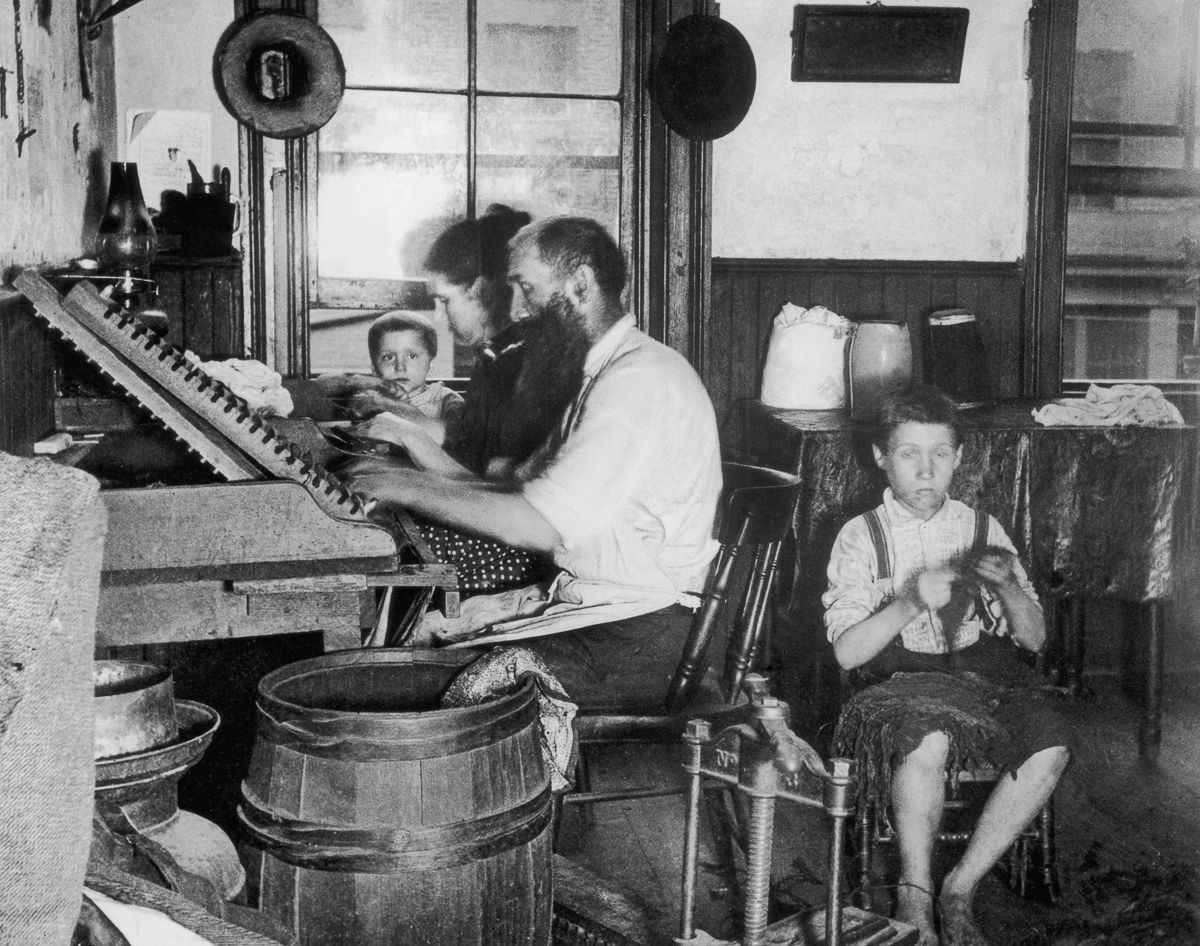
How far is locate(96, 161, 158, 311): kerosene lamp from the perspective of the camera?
3.33 meters

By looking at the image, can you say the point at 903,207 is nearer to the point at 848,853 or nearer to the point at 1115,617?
the point at 1115,617

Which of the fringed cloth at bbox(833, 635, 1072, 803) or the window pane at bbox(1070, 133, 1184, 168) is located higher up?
the window pane at bbox(1070, 133, 1184, 168)

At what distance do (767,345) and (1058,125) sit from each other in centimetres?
132

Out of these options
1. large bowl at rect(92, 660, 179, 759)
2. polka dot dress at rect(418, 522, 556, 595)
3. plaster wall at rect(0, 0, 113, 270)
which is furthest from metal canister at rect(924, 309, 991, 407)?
large bowl at rect(92, 660, 179, 759)

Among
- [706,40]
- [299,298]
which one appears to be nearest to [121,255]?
[299,298]

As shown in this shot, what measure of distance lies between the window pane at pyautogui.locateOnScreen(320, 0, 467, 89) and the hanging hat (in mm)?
83

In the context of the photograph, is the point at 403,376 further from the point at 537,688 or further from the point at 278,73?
the point at 537,688

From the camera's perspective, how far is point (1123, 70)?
479cm

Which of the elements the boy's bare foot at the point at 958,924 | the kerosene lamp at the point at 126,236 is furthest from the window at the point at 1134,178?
the kerosene lamp at the point at 126,236

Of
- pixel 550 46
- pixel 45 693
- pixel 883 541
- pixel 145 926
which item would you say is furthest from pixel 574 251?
pixel 45 693

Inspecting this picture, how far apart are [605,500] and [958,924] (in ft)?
3.90

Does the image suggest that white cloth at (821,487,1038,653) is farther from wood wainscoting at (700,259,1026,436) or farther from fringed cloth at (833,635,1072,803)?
wood wainscoting at (700,259,1026,436)

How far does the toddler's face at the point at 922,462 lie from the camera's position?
325cm

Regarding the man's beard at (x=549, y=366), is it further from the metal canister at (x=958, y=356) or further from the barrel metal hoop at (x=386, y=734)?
the barrel metal hoop at (x=386, y=734)
